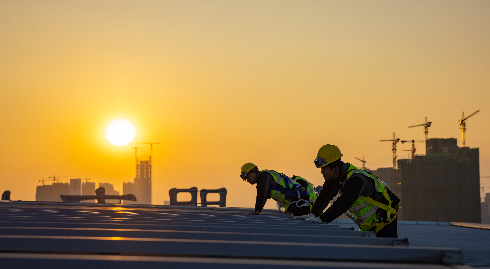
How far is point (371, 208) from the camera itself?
25.3 feet

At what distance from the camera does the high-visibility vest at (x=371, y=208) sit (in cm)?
756

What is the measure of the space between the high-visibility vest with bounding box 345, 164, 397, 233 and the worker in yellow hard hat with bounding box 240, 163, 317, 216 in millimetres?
5325

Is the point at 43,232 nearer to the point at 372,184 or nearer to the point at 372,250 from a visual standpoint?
the point at 372,250

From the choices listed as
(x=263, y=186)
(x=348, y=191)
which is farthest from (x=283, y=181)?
(x=348, y=191)

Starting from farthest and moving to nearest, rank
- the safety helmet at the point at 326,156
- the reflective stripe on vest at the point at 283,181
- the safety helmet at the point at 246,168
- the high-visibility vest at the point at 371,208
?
the reflective stripe on vest at the point at 283,181, the safety helmet at the point at 246,168, the safety helmet at the point at 326,156, the high-visibility vest at the point at 371,208

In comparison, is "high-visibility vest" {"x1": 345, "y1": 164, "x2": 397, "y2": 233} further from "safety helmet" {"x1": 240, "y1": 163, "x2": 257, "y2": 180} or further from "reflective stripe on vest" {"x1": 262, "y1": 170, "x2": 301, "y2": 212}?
"reflective stripe on vest" {"x1": 262, "y1": 170, "x2": 301, "y2": 212}

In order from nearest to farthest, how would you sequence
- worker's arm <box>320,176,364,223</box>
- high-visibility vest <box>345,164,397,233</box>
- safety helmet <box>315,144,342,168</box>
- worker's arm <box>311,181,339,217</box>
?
worker's arm <box>320,176,364,223</box>, high-visibility vest <box>345,164,397,233</box>, safety helmet <box>315,144,342,168</box>, worker's arm <box>311,181,339,217</box>

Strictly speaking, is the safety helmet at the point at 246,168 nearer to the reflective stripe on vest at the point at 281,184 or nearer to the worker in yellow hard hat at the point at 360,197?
the reflective stripe on vest at the point at 281,184

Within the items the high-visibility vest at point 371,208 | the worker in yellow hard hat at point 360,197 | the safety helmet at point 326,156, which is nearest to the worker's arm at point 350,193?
the worker in yellow hard hat at point 360,197

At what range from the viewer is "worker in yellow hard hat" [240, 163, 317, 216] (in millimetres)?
13039

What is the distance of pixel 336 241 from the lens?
6125 mm

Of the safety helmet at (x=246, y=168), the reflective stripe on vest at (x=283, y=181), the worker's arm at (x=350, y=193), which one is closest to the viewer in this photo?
the worker's arm at (x=350, y=193)

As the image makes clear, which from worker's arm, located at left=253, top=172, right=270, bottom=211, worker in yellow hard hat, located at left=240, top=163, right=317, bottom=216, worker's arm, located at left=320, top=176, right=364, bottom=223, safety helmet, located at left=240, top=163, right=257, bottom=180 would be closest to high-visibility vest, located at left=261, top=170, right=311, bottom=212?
worker in yellow hard hat, located at left=240, top=163, right=317, bottom=216

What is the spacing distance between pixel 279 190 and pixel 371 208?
19.1 ft
